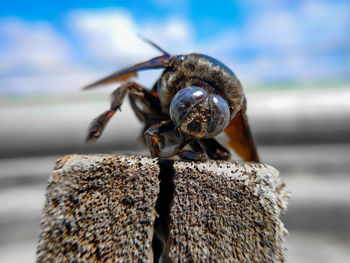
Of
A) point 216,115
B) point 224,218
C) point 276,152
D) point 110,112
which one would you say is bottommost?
point 224,218

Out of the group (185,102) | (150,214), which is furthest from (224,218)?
(185,102)

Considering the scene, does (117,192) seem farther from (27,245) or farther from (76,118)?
(76,118)

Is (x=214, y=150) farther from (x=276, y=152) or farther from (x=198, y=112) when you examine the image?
(x=276, y=152)

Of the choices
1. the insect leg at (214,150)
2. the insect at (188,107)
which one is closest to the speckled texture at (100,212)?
the insect at (188,107)

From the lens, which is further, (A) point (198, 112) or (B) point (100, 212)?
(A) point (198, 112)

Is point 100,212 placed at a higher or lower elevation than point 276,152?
lower

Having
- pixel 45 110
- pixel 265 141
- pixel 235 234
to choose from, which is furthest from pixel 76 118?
pixel 235 234

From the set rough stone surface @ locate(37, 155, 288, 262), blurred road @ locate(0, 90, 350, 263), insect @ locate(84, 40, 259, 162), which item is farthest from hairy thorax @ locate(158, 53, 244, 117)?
blurred road @ locate(0, 90, 350, 263)

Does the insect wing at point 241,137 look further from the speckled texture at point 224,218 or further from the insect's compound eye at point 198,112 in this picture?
the speckled texture at point 224,218

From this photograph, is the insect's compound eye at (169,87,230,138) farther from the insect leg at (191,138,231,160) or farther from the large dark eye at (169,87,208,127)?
the insect leg at (191,138,231,160)
